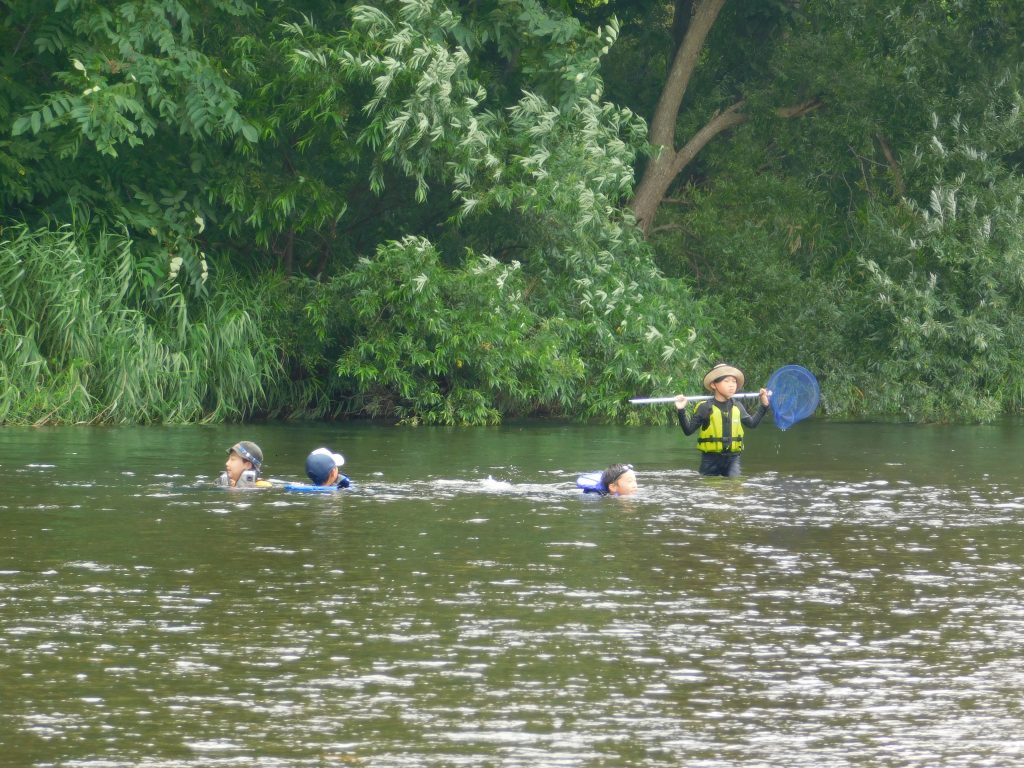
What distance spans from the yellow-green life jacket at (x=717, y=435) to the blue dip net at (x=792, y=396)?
110 centimetres

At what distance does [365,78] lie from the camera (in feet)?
98.5

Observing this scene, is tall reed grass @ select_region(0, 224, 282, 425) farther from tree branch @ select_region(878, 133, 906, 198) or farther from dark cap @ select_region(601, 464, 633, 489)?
tree branch @ select_region(878, 133, 906, 198)

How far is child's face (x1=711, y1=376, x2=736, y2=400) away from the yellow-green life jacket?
192 millimetres

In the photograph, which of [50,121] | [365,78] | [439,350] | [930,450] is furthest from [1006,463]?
[50,121]

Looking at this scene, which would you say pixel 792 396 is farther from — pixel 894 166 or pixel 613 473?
pixel 894 166

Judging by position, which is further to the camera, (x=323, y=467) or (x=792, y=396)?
(x=792, y=396)

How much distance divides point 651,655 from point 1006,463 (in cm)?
1416

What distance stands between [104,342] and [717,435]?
1174 centimetres

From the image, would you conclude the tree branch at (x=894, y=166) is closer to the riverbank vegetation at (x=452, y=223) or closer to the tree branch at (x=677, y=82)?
the riverbank vegetation at (x=452, y=223)

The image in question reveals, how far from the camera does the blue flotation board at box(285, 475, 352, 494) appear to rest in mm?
18031

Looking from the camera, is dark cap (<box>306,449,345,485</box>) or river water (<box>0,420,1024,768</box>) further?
dark cap (<box>306,449,345,485</box>)

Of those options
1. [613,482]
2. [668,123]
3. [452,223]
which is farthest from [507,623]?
[668,123]

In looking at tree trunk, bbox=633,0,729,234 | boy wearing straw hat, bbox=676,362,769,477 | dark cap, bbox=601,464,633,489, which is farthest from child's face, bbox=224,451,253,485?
tree trunk, bbox=633,0,729,234

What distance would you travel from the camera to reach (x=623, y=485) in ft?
58.8
